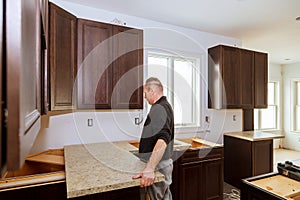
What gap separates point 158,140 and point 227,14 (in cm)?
213

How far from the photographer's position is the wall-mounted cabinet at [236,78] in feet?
10.5

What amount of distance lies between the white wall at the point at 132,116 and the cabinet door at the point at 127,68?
40 centimetres

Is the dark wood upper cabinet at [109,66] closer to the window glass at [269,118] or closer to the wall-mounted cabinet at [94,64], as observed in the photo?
the wall-mounted cabinet at [94,64]

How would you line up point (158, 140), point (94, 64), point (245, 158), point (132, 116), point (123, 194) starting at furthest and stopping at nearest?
point (245, 158) → point (132, 116) → point (94, 64) → point (158, 140) → point (123, 194)

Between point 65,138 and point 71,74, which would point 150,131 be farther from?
point 65,138

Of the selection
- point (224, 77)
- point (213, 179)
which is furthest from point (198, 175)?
point (224, 77)

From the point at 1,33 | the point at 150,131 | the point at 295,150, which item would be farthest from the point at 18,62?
the point at 295,150

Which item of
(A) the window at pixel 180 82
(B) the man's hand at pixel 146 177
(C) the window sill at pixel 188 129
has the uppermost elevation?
(A) the window at pixel 180 82

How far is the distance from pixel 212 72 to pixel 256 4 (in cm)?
122

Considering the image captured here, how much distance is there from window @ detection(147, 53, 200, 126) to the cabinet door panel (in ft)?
2.44

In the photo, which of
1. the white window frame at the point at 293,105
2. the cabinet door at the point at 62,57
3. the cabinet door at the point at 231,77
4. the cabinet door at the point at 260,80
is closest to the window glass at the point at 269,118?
the white window frame at the point at 293,105

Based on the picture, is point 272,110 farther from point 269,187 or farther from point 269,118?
point 269,187

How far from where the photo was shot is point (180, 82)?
329 centimetres

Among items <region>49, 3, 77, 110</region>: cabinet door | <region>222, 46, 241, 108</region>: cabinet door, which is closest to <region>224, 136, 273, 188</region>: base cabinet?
<region>222, 46, 241, 108</region>: cabinet door
